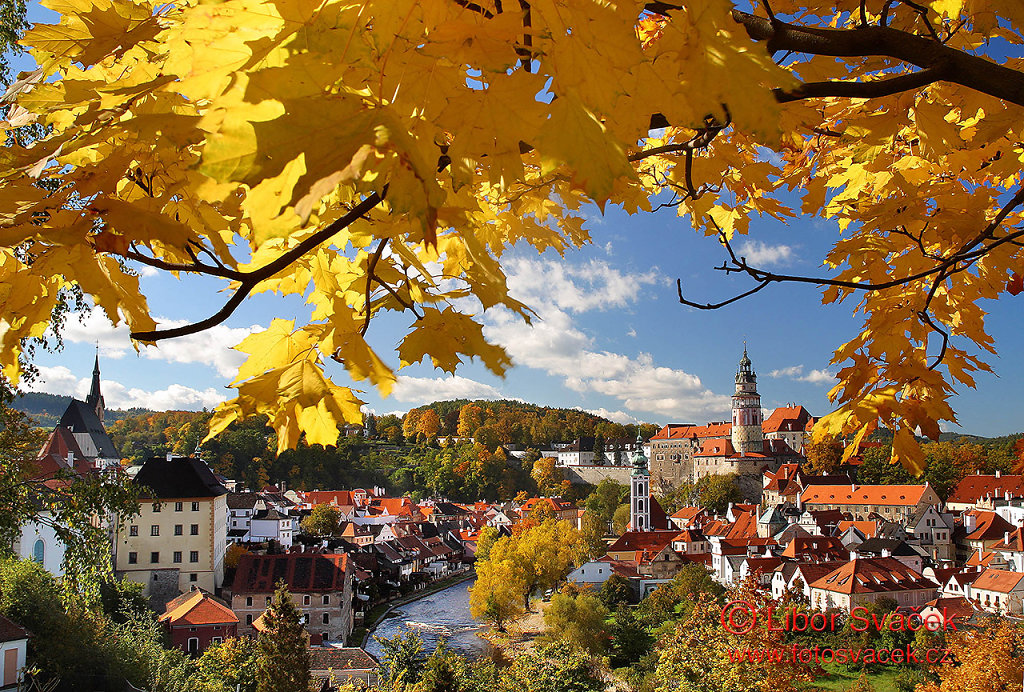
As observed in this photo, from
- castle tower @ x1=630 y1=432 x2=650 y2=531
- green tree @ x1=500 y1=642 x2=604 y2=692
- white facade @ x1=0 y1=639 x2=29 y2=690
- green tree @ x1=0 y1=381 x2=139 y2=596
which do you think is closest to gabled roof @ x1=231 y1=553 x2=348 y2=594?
green tree @ x1=500 y1=642 x2=604 y2=692

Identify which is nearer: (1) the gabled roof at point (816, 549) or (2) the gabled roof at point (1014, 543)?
(2) the gabled roof at point (1014, 543)

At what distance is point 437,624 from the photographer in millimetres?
22312

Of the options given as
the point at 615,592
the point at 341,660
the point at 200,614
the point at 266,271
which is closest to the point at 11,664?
the point at 200,614

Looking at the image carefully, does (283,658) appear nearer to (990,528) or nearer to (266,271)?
(266,271)

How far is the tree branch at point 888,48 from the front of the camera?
2.41 ft

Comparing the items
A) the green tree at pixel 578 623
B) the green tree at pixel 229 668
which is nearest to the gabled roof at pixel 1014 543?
the green tree at pixel 578 623

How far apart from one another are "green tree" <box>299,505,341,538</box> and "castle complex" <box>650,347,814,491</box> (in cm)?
2434

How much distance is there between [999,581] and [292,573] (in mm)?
21760

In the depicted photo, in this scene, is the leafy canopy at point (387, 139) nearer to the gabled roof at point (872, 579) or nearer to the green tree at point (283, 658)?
the green tree at point (283, 658)

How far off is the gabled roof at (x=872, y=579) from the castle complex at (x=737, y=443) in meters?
22.1

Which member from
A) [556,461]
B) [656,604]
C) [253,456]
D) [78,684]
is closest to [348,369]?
[78,684]

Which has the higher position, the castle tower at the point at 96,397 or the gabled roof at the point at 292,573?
the castle tower at the point at 96,397

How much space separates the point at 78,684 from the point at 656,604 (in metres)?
17.0

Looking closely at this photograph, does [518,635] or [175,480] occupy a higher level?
[175,480]
